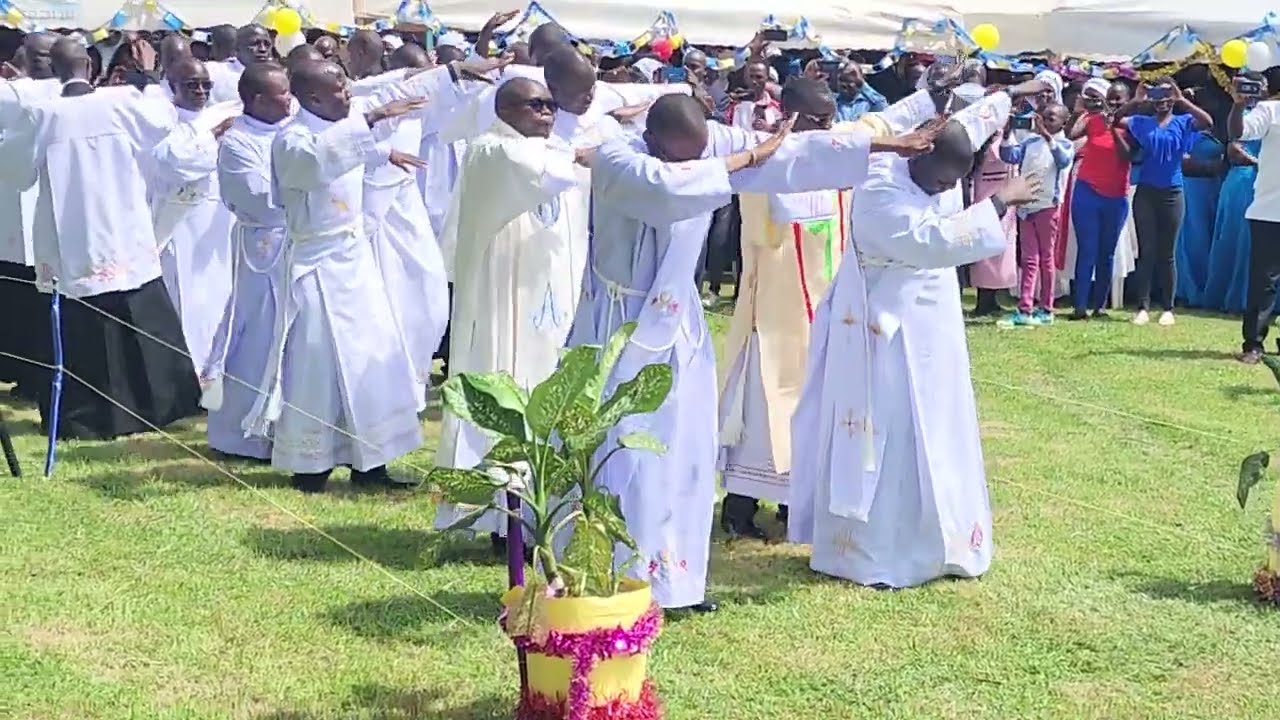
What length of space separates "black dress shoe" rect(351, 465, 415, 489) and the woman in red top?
23.7 feet

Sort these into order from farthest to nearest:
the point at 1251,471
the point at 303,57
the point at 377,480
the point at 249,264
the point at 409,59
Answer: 1. the point at 409,59
2. the point at 249,264
3. the point at 377,480
4. the point at 303,57
5. the point at 1251,471

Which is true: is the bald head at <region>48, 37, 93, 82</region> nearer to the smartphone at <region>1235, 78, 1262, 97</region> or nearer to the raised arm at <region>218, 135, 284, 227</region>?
the raised arm at <region>218, 135, 284, 227</region>

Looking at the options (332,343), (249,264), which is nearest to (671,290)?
(332,343)

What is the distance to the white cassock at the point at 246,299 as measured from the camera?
298 inches

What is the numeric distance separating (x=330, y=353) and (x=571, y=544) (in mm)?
3175

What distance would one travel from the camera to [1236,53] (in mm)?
13398

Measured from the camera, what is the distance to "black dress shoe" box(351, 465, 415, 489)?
7.54 meters

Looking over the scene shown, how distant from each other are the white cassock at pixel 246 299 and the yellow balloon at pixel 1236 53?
348 inches

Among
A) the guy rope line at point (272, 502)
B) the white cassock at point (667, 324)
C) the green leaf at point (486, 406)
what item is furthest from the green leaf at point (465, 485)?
the guy rope line at point (272, 502)

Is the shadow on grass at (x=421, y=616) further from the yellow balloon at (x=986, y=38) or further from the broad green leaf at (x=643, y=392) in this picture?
the yellow balloon at (x=986, y=38)

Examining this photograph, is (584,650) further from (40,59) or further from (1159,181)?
(1159,181)

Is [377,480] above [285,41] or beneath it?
beneath

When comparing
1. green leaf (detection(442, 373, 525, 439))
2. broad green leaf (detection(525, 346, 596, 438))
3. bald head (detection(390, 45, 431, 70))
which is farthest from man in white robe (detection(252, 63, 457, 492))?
broad green leaf (detection(525, 346, 596, 438))

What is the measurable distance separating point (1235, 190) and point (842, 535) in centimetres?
854
